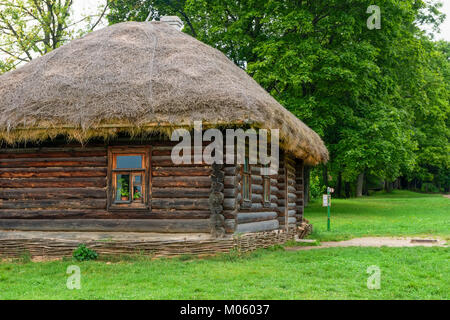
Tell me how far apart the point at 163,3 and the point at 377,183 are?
30.8 m

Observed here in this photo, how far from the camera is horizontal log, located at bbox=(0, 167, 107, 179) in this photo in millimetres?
12352

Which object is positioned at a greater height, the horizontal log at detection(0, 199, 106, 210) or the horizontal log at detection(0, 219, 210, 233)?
the horizontal log at detection(0, 199, 106, 210)

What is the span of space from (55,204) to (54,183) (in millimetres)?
499

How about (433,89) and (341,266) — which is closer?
(341,266)

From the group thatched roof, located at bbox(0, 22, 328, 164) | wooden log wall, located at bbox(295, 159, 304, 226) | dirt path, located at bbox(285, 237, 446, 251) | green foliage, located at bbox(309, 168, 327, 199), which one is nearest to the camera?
thatched roof, located at bbox(0, 22, 328, 164)

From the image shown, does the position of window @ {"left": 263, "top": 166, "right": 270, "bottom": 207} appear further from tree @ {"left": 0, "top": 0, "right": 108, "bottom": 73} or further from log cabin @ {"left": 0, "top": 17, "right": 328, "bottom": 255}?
tree @ {"left": 0, "top": 0, "right": 108, "bottom": 73}

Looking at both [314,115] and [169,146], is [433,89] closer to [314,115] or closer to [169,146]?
[314,115]

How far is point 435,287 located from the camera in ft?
27.2

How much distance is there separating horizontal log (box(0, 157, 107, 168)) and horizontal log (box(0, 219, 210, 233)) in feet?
4.27

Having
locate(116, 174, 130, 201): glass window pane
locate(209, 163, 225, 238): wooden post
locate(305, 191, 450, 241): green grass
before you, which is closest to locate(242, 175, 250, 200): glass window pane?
locate(209, 163, 225, 238): wooden post

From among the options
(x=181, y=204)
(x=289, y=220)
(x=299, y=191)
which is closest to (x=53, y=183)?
(x=181, y=204)

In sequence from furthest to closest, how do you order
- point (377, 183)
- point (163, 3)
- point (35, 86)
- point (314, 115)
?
point (377, 183)
point (163, 3)
point (314, 115)
point (35, 86)
